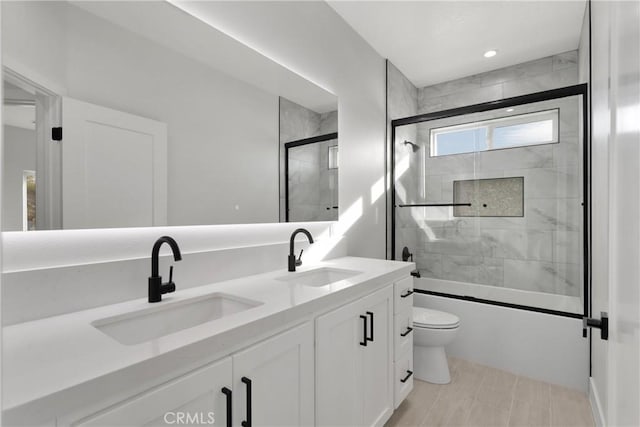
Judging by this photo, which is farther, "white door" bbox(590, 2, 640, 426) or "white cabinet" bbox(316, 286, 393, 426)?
"white cabinet" bbox(316, 286, 393, 426)

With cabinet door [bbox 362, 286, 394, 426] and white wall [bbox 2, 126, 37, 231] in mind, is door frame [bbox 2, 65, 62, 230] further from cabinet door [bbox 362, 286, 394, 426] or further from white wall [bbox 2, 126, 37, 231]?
cabinet door [bbox 362, 286, 394, 426]

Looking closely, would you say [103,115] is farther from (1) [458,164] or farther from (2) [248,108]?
(1) [458,164]

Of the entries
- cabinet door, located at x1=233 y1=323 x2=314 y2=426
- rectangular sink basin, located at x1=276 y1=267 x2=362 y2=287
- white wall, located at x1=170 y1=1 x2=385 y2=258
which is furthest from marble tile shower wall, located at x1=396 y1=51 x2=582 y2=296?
cabinet door, located at x1=233 y1=323 x2=314 y2=426

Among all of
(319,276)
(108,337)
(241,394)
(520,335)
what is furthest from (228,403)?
(520,335)

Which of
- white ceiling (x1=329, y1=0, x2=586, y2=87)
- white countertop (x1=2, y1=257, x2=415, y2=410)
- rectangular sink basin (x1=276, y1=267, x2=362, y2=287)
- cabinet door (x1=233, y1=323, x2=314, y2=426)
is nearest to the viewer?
white countertop (x1=2, y1=257, x2=415, y2=410)

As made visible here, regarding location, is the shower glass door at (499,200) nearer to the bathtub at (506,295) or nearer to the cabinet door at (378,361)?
the bathtub at (506,295)

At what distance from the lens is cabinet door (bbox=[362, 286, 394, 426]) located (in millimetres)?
1482

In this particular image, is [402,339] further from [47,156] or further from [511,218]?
[47,156]

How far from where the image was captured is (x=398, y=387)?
1774mm

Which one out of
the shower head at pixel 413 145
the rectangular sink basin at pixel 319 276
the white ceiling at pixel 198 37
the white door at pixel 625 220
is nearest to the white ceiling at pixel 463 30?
the shower head at pixel 413 145

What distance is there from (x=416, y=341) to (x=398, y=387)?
21.0 inches

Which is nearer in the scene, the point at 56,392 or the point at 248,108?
the point at 56,392

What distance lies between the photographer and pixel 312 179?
2.12 meters

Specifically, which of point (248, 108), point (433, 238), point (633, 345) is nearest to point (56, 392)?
point (633, 345)
